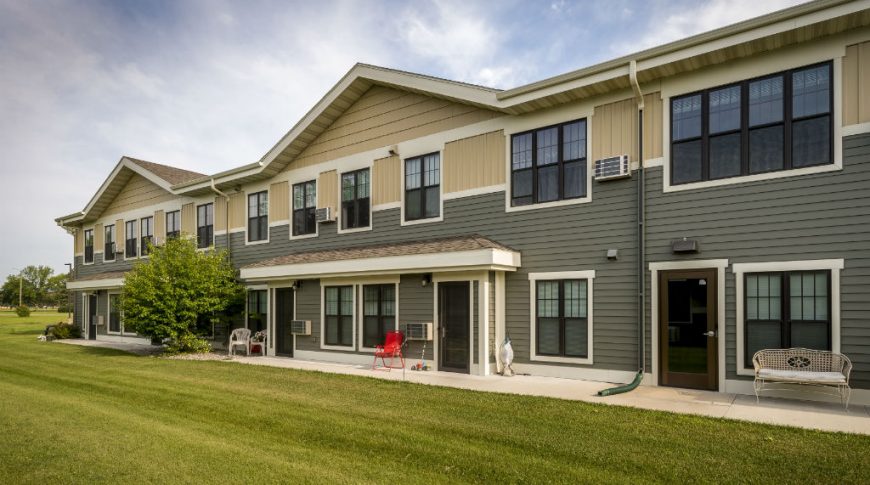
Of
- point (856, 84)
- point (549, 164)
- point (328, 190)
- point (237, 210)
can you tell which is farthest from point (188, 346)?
point (856, 84)

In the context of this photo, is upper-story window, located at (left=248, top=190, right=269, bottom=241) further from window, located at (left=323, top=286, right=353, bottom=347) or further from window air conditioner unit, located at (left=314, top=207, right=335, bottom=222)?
window, located at (left=323, top=286, right=353, bottom=347)

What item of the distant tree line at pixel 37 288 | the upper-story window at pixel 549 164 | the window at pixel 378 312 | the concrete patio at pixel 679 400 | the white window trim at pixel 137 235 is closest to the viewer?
the concrete patio at pixel 679 400

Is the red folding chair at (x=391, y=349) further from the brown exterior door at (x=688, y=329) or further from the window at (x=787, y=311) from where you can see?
the window at (x=787, y=311)

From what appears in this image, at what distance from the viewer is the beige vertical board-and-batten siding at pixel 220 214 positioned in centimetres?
1798

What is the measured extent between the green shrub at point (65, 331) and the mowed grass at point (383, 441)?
1570cm

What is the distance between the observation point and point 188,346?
15.8 m

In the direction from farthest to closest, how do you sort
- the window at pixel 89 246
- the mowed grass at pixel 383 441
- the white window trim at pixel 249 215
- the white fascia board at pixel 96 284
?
the window at pixel 89 246
the white fascia board at pixel 96 284
the white window trim at pixel 249 215
the mowed grass at pixel 383 441

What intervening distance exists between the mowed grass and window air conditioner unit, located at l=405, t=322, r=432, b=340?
231 centimetres

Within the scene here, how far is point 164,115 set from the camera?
62.3 ft

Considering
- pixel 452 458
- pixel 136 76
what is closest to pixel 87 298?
pixel 136 76

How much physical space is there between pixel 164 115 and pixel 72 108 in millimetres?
2723

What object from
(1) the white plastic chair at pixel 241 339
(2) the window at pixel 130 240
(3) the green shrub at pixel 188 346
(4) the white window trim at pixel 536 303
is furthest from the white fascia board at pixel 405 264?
(2) the window at pixel 130 240

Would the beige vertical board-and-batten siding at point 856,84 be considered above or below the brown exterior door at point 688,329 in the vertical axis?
above

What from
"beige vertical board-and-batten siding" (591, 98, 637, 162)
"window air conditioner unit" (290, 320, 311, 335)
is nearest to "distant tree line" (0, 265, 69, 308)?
"window air conditioner unit" (290, 320, 311, 335)
